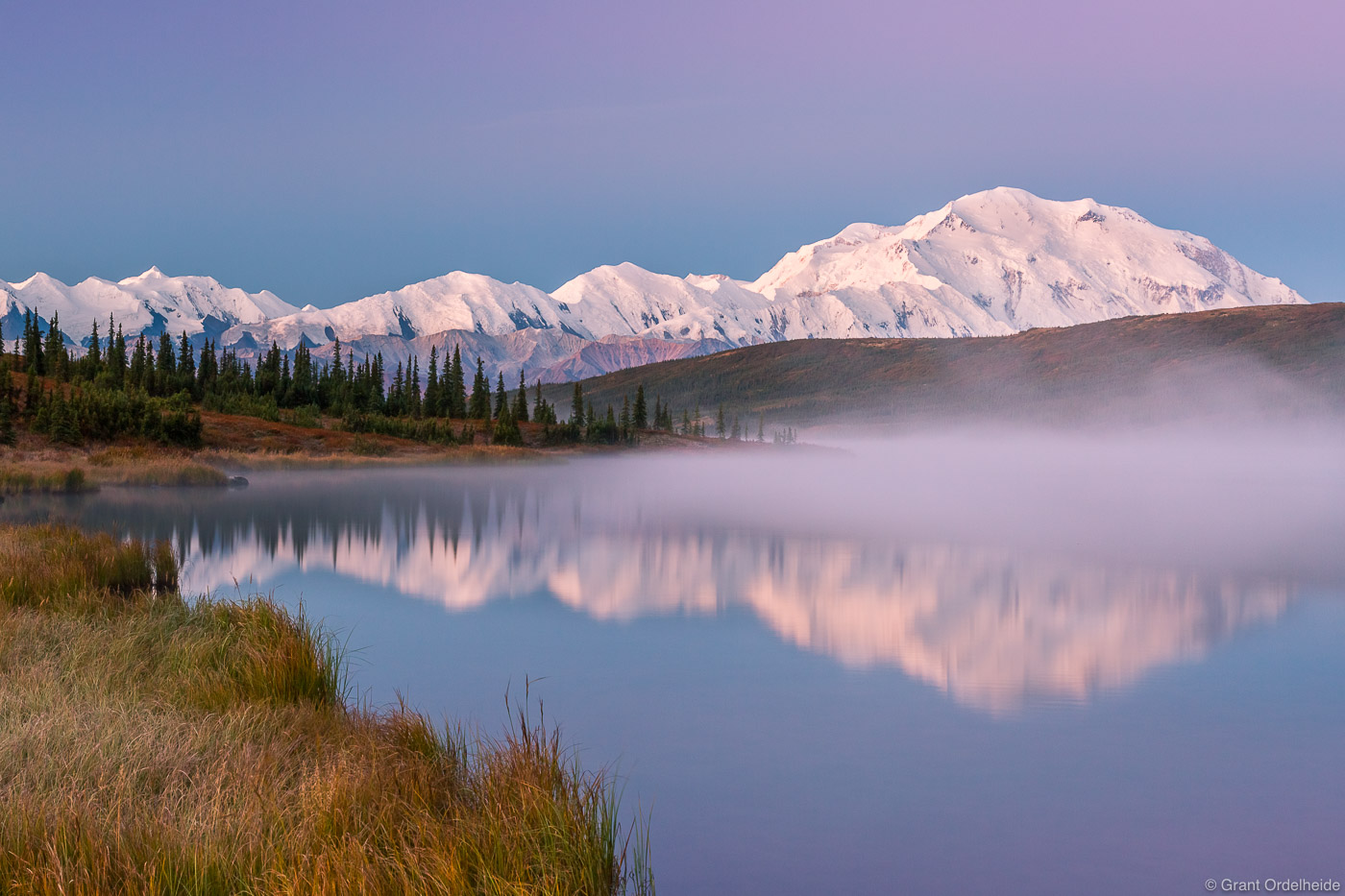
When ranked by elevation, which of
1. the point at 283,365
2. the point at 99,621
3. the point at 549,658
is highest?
the point at 283,365

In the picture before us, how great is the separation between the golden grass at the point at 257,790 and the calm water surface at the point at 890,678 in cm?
165

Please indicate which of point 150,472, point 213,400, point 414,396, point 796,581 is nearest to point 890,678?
point 796,581

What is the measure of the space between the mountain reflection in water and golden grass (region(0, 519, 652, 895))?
7.33 m

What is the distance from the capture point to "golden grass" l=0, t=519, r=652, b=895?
17.9 ft

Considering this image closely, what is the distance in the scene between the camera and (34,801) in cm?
609

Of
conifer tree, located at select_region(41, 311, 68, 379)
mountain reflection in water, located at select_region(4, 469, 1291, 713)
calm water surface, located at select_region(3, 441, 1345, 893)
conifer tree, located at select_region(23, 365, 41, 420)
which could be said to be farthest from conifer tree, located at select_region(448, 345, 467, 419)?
calm water surface, located at select_region(3, 441, 1345, 893)

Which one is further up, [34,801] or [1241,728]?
[34,801]

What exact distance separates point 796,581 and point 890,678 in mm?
9906

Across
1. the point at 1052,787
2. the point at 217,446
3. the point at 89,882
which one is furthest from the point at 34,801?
the point at 217,446

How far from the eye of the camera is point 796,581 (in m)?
23.7

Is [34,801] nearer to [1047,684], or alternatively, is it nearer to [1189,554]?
[1047,684]

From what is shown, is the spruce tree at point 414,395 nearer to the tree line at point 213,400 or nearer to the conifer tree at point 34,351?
the tree line at point 213,400

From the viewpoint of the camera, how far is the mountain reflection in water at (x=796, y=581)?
15789mm

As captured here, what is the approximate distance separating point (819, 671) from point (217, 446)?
6918 centimetres
